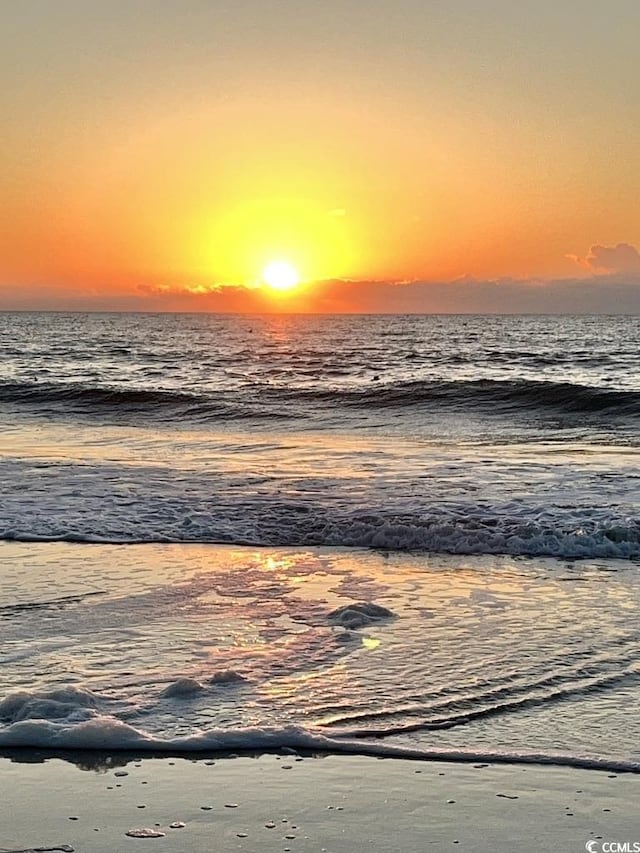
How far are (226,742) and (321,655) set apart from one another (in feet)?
4.37

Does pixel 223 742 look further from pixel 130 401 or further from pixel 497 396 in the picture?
pixel 497 396

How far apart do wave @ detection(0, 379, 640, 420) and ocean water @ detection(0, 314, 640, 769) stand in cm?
461

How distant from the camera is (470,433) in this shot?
782 inches

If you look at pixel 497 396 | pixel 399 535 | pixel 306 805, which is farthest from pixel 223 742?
pixel 497 396

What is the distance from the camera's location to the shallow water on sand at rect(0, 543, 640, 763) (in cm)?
457

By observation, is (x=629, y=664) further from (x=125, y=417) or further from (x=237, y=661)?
(x=125, y=417)

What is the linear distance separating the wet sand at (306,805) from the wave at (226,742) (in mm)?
87

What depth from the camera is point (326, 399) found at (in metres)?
27.0

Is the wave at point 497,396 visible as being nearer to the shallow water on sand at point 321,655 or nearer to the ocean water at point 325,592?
the ocean water at point 325,592

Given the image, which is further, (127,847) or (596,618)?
(596,618)

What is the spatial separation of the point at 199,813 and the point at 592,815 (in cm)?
149

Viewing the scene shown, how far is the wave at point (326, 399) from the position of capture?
2452 cm

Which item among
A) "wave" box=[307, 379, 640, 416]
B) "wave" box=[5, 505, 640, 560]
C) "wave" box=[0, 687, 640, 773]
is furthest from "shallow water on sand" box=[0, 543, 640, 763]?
"wave" box=[307, 379, 640, 416]

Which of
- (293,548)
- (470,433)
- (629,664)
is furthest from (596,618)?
(470,433)
